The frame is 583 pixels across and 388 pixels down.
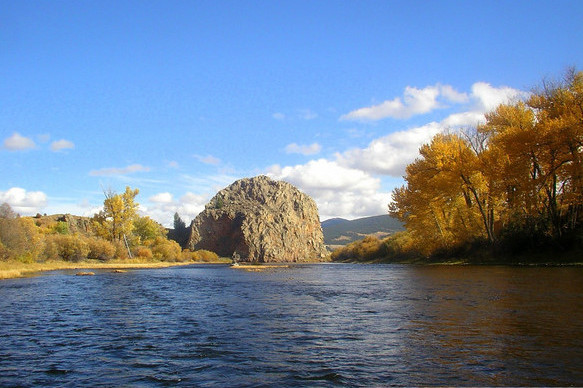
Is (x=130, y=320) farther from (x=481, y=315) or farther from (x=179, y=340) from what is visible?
(x=481, y=315)

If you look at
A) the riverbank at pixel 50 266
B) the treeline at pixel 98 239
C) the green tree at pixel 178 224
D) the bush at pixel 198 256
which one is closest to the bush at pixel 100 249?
the treeline at pixel 98 239

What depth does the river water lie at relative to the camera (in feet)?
27.3

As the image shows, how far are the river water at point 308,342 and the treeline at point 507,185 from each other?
2056 centimetres

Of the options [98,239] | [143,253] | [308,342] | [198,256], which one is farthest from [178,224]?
[308,342]

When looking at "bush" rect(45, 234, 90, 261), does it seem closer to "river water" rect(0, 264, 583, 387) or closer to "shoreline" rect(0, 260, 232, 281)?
"shoreline" rect(0, 260, 232, 281)

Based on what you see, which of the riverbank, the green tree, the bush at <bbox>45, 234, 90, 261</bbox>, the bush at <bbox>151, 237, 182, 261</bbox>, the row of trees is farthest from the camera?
the green tree

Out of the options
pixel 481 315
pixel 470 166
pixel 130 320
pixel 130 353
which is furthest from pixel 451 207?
pixel 130 353

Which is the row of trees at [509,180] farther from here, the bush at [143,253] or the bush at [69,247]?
the bush at [143,253]

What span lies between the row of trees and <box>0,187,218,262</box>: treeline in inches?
2014

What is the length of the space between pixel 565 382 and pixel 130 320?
14.0 meters

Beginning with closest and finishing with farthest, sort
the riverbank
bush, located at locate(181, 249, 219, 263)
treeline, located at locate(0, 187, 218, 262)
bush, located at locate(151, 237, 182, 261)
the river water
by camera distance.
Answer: the river water < the riverbank < treeline, located at locate(0, 187, 218, 262) < bush, located at locate(151, 237, 182, 261) < bush, located at locate(181, 249, 219, 263)

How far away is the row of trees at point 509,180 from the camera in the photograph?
36.6m

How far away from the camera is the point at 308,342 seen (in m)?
11.4

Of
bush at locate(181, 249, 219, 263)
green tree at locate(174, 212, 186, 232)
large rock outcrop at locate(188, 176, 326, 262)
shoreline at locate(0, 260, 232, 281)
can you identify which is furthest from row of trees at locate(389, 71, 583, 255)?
green tree at locate(174, 212, 186, 232)
